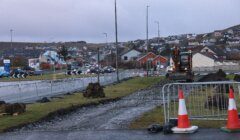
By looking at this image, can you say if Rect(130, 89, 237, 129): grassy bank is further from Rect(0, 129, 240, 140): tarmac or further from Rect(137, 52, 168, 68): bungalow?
Rect(137, 52, 168, 68): bungalow

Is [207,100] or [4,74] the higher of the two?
[207,100]

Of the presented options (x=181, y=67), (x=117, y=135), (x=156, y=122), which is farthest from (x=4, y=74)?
(x=117, y=135)

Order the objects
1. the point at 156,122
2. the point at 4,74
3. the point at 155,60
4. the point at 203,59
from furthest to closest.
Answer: the point at 203,59, the point at 155,60, the point at 4,74, the point at 156,122

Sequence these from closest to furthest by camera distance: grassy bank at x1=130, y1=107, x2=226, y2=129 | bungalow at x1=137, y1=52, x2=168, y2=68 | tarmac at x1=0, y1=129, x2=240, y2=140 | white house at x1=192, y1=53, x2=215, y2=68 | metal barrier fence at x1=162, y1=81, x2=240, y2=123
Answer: tarmac at x1=0, y1=129, x2=240, y2=140, grassy bank at x1=130, y1=107, x2=226, y2=129, metal barrier fence at x1=162, y1=81, x2=240, y2=123, bungalow at x1=137, y1=52, x2=168, y2=68, white house at x1=192, y1=53, x2=215, y2=68

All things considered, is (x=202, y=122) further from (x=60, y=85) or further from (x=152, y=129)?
(x=60, y=85)

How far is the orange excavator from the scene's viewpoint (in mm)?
54031

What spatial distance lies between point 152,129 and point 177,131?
2.50 ft

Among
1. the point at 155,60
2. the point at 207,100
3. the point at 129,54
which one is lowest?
the point at 207,100

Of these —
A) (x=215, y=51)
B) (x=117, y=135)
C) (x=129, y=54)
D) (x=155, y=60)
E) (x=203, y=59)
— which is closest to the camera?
(x=117, y=135)

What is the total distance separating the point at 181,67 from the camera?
56281 millimetres

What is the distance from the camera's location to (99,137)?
41.6ft

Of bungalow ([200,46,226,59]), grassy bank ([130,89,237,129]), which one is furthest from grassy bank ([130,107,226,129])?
bungalow ([200,46,226,59])

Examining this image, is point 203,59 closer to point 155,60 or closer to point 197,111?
point 155,60

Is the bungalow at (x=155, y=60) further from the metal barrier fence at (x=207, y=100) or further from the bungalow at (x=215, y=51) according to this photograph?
the metal barrier fence at (x=207, y=100)
